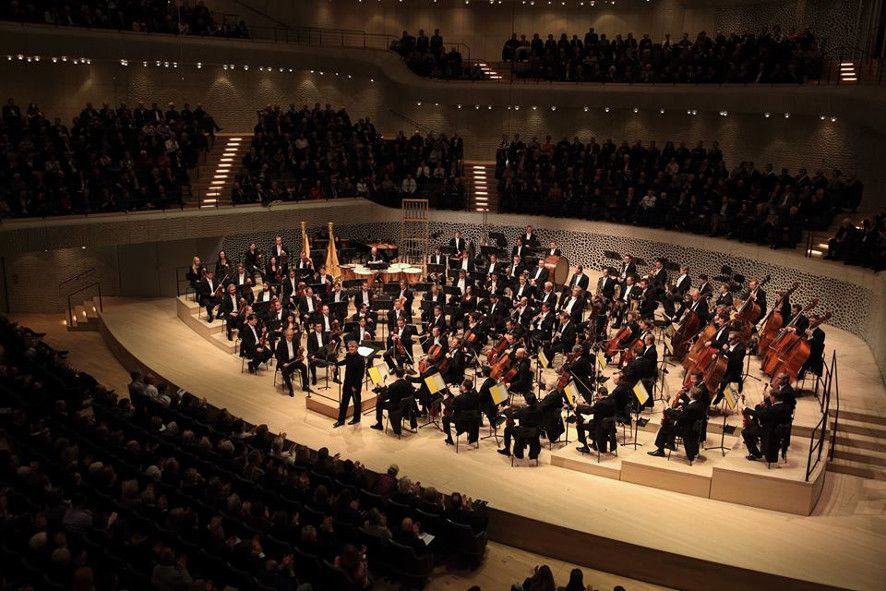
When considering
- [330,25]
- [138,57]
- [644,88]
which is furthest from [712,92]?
[138,57]

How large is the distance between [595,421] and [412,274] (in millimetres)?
10522

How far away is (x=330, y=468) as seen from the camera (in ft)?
37.7

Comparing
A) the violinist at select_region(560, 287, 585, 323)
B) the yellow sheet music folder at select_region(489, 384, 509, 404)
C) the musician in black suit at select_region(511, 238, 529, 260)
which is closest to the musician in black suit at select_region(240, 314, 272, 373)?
the yellow sheet music folder at select_region(489, 384, 509, 404)

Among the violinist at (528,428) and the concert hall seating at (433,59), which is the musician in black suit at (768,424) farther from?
the concert hall seating at (433,59)

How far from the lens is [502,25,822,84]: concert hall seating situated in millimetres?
22312

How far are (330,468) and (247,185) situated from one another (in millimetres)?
14552

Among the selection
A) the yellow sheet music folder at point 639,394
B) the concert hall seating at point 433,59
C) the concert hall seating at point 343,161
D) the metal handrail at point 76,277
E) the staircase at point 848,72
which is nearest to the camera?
the yellow sheet music folder at point 639,394

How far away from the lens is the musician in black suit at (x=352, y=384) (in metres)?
14.4

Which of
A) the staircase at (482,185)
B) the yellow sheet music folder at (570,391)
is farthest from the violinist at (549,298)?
the staircase at (482,185)

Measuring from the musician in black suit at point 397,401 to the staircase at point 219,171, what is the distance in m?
11.5

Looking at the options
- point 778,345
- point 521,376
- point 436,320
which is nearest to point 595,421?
point 521,376

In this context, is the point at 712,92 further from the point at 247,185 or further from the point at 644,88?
the point at 247,185

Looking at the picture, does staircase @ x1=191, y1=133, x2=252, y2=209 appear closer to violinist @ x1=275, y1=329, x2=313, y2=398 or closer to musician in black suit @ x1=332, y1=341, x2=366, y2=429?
violinist @ x1=275, y1=329, x2=313, y2=398

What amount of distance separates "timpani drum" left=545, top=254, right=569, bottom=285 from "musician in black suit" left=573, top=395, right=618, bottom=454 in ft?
27.1
